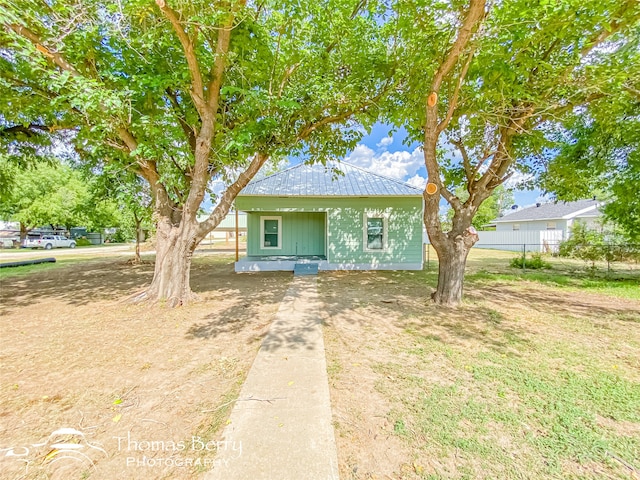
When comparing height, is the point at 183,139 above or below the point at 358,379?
above

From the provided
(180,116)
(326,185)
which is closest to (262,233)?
(326,185)

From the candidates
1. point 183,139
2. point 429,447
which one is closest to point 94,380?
point 429,447

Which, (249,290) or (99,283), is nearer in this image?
(249,290)

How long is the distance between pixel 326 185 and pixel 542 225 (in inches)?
890

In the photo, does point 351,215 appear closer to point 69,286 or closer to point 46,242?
point 69,286

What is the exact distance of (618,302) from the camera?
21.0 ft

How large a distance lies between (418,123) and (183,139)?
5.21 m

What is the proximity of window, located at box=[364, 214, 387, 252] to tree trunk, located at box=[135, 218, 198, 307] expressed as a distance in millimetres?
7260

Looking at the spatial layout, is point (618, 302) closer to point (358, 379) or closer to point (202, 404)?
point (358, 379)

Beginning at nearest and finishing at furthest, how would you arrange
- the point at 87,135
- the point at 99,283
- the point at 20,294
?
the point at 87,135 → the point at 20,294 → the point at 99,283

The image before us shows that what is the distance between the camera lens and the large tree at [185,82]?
4.59m

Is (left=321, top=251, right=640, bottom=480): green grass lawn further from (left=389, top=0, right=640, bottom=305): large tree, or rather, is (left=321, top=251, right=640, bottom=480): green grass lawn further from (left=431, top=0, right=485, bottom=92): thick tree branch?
(left=431, top=0, right=485, bottom=92): thick tree branch

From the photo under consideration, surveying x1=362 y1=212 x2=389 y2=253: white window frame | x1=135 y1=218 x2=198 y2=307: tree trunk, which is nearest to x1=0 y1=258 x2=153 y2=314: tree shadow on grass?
x1=135 y1=218 x2=198 y2=307: tree trunk

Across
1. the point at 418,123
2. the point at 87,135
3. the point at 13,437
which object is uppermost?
the point at 418,123
